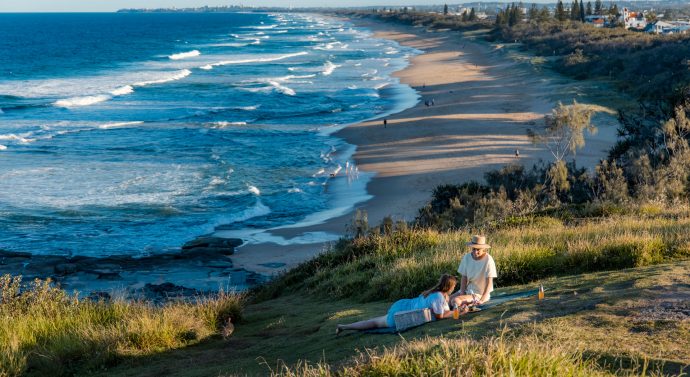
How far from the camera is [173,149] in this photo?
33219mm

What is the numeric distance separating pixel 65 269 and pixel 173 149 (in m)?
15.3

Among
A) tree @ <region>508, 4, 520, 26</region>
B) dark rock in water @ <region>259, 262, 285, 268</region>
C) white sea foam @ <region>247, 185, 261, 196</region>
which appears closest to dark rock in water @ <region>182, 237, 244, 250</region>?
dark rock in water @ <region>259, 262, 285, 268</region>

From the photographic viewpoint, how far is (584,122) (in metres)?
24.6

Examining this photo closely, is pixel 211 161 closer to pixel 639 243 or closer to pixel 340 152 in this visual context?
pixel 340 152

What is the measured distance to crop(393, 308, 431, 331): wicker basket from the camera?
24.5 feet

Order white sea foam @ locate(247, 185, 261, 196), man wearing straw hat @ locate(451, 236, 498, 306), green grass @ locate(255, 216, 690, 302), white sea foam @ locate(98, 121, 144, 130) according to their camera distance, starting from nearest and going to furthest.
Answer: man wearing straw hat @ locate(451, 236, 498, 306) < green grass @ locate(255, 216, 690, 302) < white sea foam @ locate(247, 185, 261, 196) < white sea foam @ locate(98, 121, 144, 130)

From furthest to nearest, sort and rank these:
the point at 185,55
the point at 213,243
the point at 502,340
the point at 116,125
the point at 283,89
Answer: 1. the point at 185,55
2. the point at 283,89
3. the point at 116,125
4. the point at 213,243
5. the point at 502,340

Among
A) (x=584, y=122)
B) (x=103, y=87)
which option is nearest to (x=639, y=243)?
(x=584, y=122)

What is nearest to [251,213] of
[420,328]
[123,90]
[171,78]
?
[420,328]

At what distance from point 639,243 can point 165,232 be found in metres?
14.8

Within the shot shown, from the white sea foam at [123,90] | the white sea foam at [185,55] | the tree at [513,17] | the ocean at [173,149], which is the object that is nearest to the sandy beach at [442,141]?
the ocean at [173,149]

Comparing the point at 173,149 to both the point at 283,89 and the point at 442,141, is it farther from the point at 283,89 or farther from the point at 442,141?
the point at 283,89

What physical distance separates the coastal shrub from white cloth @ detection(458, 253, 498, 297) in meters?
3.14

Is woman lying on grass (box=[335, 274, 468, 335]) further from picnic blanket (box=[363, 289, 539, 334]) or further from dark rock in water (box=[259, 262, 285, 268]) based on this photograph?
dark rock in water (box=[259, 262, 285, 268])
